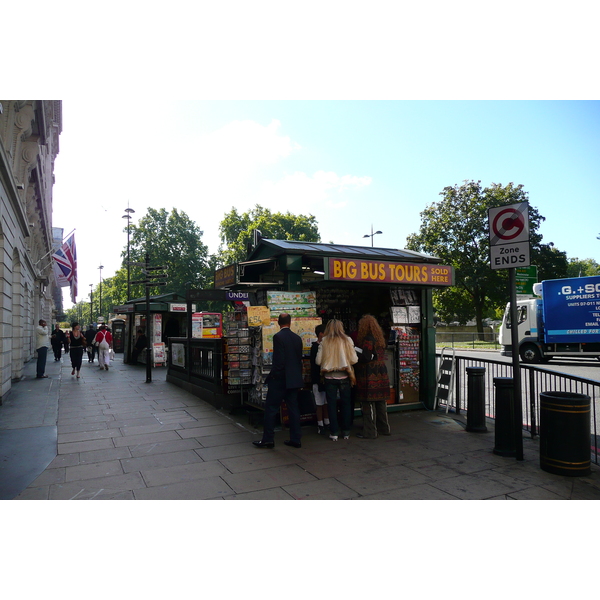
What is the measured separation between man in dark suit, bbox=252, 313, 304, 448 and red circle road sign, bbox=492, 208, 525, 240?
2992 millimetres

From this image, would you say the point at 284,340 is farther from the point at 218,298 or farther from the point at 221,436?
the point at 218,298

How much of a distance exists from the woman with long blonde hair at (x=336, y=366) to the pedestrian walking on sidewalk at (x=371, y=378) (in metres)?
0.21

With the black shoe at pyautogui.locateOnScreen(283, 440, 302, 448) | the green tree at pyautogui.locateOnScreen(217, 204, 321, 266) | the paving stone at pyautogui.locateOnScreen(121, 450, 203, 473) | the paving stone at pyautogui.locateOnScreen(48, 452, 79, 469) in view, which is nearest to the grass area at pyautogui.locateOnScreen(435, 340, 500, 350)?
the green tree at pyautogui.locateOnScreen(217, 204, 321, 266)

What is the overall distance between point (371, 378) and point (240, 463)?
2.32 m

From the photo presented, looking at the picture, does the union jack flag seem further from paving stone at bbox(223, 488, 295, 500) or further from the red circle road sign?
the red circle road sign

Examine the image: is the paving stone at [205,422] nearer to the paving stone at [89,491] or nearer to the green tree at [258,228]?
the paving stone at [89,491]

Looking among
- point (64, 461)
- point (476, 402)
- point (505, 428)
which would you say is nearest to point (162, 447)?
point (64, 461)

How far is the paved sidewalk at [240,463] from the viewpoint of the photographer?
15.3 feet

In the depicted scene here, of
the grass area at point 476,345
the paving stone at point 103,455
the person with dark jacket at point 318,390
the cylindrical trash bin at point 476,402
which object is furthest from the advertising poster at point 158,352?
the grass area at point 476,345

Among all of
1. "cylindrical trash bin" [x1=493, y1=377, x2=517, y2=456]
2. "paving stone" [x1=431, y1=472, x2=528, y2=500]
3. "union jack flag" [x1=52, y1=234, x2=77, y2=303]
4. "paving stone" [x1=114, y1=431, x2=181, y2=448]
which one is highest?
"union jack flag" [x1=52, y1=234, x2=77, y2=303]

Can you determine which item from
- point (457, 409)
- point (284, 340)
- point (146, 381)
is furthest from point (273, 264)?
point (146, 381)

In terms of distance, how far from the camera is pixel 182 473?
525cm

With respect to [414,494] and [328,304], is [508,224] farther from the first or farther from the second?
[328,304]

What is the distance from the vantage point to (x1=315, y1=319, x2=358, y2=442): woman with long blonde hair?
6660 millimetres
